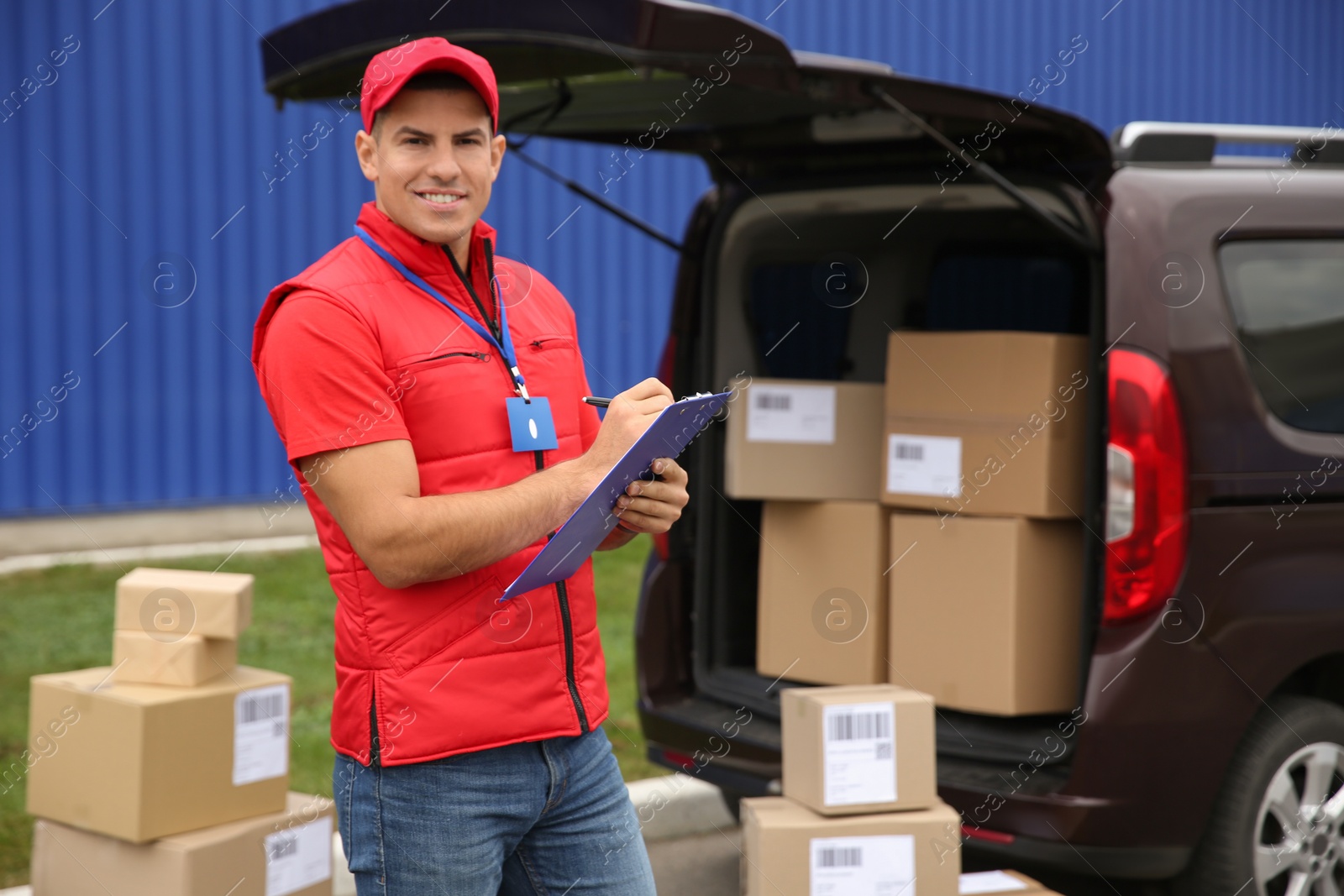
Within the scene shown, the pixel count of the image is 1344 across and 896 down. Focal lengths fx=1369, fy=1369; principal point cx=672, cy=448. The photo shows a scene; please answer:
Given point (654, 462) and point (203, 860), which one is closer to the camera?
point (654, 462)

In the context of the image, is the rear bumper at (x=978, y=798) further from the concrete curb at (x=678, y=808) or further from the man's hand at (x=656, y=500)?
the man's hand at (x=656, y=500)

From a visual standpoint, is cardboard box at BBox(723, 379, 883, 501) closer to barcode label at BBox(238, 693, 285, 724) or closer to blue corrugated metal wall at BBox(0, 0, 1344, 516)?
barcode label at BBox(238, 693, 285, 724)

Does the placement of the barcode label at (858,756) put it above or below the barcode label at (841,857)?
above

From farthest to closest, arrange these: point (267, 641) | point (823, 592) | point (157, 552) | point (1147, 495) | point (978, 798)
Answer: point (157, 552), point (267, 641), point (823, 592), point (978, 798), point (1147, 495)

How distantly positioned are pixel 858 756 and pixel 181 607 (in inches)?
60.4

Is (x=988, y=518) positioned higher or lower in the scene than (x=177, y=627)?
higher

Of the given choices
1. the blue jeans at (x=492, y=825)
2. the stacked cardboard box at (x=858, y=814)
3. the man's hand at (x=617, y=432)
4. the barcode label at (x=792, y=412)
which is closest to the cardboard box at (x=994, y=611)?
the barcode label at (x=792, y=412)

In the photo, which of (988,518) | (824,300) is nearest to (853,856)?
(988,518)

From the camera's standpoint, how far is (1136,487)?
118 inches

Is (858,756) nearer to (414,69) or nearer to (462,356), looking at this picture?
(462,356)

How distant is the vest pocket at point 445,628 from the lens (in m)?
1.90

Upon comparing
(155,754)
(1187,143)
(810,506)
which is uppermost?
(1187,143)

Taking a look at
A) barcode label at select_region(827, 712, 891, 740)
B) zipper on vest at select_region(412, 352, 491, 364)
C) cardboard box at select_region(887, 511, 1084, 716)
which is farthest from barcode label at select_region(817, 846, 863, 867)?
zipper on vest at select_region(412, 352, 491, 364)

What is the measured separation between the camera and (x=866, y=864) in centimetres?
290
